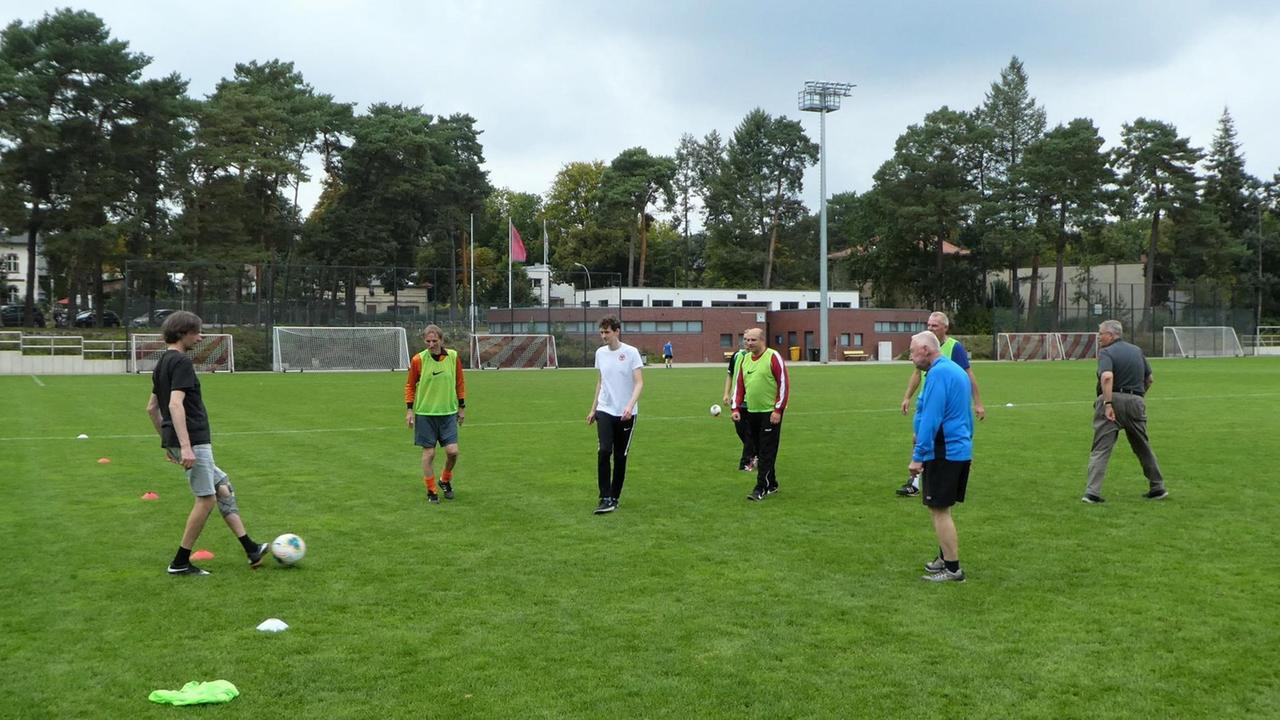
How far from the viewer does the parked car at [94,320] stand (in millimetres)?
58625

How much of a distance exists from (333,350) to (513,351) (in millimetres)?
8317

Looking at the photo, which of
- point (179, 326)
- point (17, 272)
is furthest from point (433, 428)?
point (17, 272)

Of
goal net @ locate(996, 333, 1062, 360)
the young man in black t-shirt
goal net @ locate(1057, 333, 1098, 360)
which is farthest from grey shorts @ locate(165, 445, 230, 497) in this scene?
goal net @ locate(1057, 333, 1098, 360)

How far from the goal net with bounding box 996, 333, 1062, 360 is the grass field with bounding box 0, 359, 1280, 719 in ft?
168

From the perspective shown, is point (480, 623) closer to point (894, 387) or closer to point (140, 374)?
point (894, 387)

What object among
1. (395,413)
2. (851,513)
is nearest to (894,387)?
(395,413)

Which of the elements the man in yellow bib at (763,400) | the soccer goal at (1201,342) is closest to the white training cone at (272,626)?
the man in yellow bib at (763,400)

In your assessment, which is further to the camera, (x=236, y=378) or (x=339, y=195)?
(x=339, y=195)

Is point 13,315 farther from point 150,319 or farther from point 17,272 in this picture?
point 17,272

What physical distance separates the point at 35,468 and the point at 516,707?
1107 cm

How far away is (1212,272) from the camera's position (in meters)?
82.2

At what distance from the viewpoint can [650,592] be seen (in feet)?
23.3

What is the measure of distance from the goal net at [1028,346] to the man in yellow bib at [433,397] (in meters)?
58.3

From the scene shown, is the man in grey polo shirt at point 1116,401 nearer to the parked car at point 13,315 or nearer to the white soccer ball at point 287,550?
the white soccer ball at point 287,550
